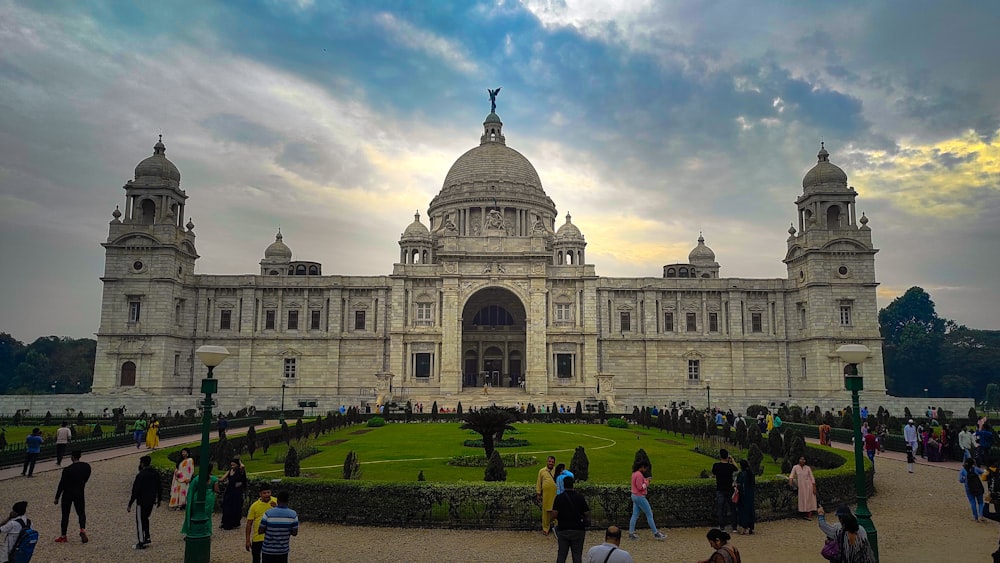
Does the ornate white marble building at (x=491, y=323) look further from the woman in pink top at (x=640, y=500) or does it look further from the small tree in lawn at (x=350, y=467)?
the woman in pink top at (x=640, y=500)

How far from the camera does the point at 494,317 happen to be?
Answer: 7044cm

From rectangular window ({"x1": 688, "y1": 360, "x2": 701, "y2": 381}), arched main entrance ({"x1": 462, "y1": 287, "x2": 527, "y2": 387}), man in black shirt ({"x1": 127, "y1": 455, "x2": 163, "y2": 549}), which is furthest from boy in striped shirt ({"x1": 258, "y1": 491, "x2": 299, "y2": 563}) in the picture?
rectangular window ({"x1": 688, "y1": 360, "x2": 701, "y2": 381})

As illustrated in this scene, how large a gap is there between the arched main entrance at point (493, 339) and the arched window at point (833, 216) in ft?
96.5

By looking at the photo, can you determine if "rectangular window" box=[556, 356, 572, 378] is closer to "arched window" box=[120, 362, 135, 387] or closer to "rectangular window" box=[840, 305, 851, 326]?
"rectangular window" box=[840, 305, 851, 326]

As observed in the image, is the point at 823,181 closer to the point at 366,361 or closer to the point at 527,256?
the point at 527,256

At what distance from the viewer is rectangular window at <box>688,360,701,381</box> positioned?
6452cm

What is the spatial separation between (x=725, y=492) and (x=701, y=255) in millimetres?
67294

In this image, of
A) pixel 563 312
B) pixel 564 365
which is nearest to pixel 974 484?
pixel 564 365

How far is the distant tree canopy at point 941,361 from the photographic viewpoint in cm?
8388

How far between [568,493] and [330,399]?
45292 millimetres

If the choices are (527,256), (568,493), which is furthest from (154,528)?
(527,256)

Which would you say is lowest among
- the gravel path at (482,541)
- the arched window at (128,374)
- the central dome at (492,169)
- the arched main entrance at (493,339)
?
the gravel path at (482,541)

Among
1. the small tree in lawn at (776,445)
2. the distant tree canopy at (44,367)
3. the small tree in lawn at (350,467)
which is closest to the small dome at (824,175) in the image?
the small tree in lawn at (776,445)

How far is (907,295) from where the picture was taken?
9988cm
